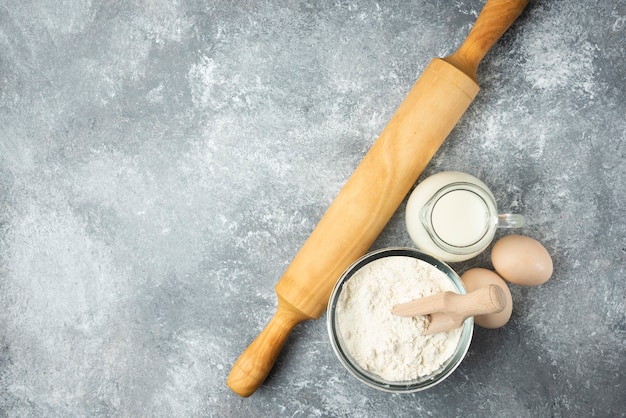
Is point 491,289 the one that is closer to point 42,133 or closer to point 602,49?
point 602,49

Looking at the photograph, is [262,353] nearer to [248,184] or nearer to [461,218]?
[248,184]

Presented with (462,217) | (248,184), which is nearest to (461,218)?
(462,217)

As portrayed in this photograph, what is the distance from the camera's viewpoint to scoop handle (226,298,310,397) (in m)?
1.35

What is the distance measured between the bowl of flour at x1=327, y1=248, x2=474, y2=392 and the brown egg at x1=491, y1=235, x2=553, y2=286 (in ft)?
0.44

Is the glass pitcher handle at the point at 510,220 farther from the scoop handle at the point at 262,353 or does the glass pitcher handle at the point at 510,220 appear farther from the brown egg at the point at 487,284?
the scoop handle at the point at 262,353

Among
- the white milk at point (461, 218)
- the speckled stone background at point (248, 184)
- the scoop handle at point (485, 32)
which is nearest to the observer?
the white milk at point (461, 218)

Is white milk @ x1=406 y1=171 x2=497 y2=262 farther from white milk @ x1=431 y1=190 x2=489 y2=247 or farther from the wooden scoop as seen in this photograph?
the wooden scoop

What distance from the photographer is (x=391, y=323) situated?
1236 mm

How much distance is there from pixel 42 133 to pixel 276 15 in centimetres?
Result: 73

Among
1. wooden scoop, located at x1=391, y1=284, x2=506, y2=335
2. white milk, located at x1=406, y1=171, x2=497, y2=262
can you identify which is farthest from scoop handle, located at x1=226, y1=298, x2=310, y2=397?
white milk, located at x1=406, y1=171, x2=497, y2=262

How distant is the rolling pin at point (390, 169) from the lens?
127cm

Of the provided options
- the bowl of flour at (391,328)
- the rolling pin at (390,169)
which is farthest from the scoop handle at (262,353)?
the bowl of flour at (391,328)

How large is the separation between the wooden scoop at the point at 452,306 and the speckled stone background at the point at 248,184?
27 centimetres

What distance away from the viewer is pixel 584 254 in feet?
4.61
